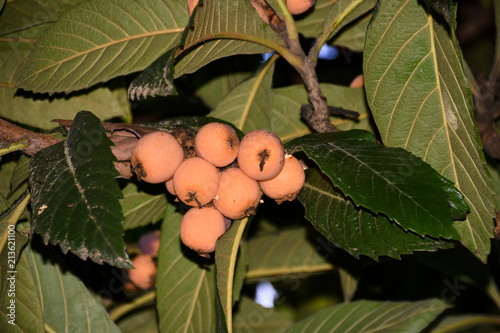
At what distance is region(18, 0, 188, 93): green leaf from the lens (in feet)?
4.17

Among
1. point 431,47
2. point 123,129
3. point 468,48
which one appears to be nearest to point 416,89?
point 431,47

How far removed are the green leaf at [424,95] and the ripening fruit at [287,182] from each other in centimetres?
25

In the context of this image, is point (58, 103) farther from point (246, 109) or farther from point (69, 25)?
point (246, 109)

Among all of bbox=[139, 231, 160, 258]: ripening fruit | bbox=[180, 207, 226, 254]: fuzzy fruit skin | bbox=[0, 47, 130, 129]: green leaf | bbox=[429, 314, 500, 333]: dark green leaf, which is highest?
bbox=[0, 47, 130, 129]: green leaf

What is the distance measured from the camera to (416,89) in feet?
3.73

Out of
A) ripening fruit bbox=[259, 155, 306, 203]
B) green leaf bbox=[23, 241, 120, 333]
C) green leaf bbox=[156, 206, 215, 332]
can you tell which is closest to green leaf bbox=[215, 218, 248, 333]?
ripening fruit bbox=[259, 155, 306, 203]

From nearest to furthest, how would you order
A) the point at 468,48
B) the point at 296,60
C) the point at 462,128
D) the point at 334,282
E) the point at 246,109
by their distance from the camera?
the point at 462,128, the point at 296,60, the point at 246,109, the point at 334,282, the point at 468,48

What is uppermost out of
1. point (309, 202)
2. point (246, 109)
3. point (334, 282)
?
point (246, 109)

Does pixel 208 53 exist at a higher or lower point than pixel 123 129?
higher

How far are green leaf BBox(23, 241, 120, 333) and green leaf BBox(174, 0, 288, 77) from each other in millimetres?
685

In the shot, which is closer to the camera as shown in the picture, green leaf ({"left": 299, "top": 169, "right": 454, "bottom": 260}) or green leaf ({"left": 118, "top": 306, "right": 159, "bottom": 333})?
green leaf ({"left": 299, "top": 169, "right": 454, "bottom": 260})

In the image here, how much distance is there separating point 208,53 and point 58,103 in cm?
59

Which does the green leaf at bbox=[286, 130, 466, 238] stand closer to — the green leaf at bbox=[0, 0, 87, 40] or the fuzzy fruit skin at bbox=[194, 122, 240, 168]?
the fuzzy fruit skin at bbox=[194, 122, 240, 168]

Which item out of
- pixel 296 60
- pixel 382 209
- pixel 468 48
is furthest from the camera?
pixel 468 48
